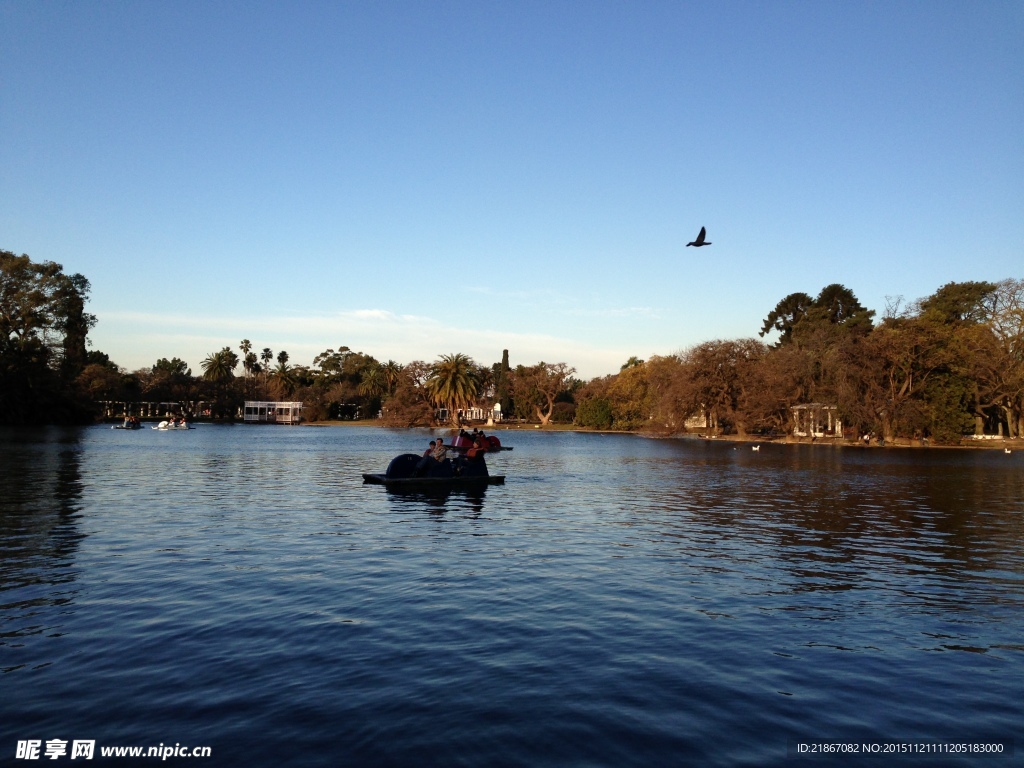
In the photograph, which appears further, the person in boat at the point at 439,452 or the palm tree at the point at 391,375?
the palm tree at the point at 391,375

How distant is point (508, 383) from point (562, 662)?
144375mm

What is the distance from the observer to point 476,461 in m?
34.4

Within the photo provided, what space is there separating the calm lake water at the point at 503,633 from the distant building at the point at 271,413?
12602 centimetres

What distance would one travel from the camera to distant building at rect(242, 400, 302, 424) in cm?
14888

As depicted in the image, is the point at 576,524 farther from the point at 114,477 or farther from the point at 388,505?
the point at 114,477

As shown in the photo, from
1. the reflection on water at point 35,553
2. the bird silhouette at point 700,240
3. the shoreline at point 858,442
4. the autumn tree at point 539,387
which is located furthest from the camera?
the autumn tree at point 539,387

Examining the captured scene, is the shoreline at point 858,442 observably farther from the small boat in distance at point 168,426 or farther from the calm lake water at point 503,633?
the calm lake water at point 503,633

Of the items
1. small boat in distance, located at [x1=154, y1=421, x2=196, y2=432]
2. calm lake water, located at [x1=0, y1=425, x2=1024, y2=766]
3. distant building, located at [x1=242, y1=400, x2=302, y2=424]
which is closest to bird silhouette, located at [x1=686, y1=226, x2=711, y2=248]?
calm lake water, located at [x1=0, y1=425, x2=1024, y2=766]

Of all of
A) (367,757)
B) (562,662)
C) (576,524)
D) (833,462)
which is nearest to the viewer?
(367,757)

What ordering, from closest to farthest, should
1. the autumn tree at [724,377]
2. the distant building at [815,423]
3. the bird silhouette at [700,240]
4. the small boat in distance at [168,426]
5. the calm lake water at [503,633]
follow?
the calm lake water at [503,633], the bird silhouette at [700,240], the distant building at [815,423], the autumn tree at [724,377], the small boat in distance at [168,426]

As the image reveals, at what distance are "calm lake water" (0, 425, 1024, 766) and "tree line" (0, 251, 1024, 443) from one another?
57476mm

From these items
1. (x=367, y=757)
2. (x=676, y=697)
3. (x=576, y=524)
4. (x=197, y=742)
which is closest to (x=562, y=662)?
(x=676, y=697)

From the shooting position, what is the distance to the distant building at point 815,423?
87.0 metres

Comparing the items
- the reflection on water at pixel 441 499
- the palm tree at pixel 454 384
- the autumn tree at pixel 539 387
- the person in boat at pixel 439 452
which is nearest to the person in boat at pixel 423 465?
the person in boat at pixel 439 452
